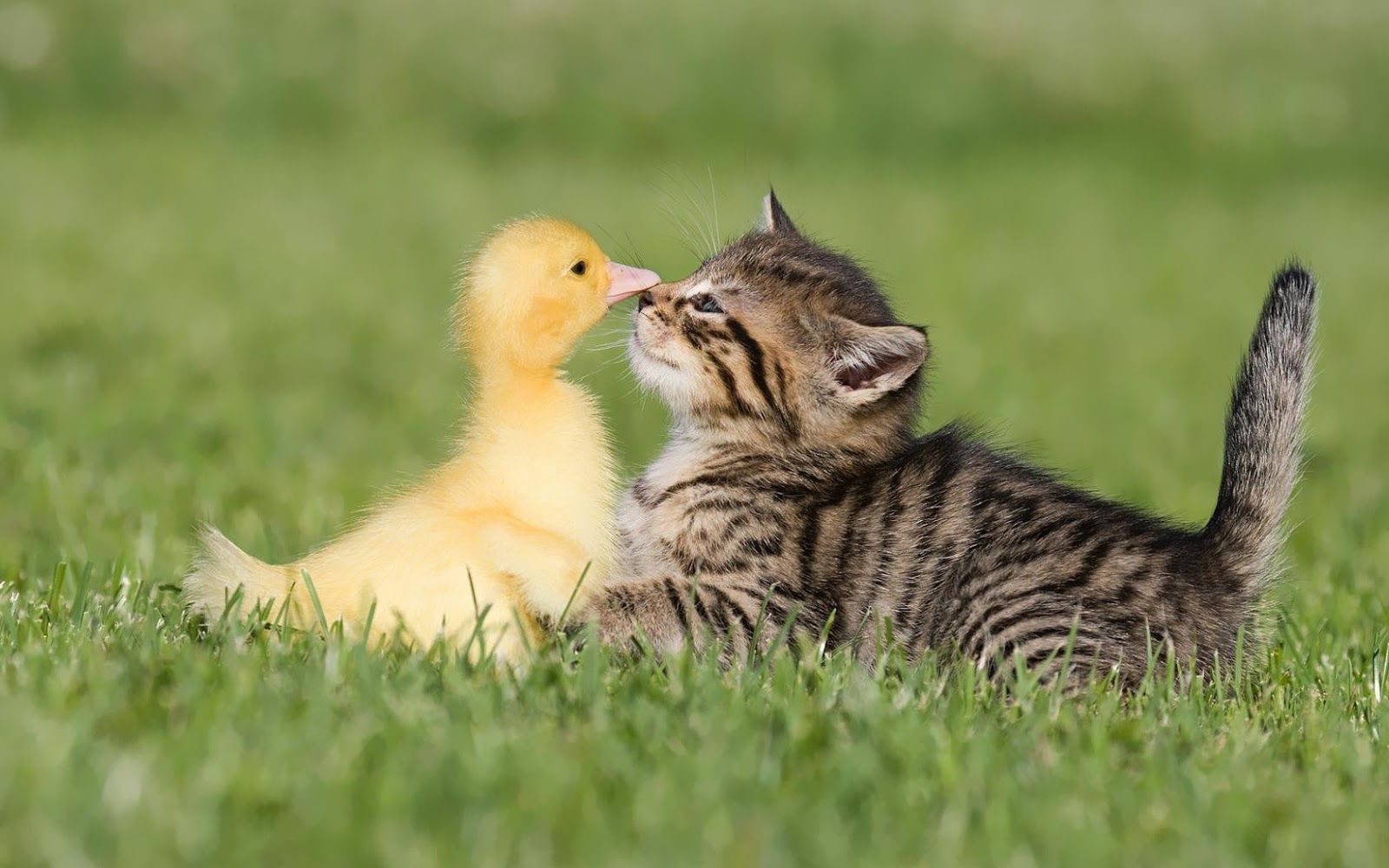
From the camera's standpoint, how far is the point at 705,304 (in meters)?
4.52

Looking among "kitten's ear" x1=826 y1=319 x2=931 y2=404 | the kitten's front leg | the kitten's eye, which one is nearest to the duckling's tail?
the kitten's front leg

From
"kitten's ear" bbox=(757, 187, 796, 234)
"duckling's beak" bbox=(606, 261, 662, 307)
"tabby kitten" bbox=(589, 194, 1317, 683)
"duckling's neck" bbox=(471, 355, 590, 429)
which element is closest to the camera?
"duckling's neck" bbox=(471, 355, 590, 429)

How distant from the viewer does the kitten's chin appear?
4.45 m

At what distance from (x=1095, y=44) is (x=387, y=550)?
1822 cm

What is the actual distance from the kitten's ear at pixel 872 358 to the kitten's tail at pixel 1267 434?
0.86m

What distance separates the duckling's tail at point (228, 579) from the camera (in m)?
3.65

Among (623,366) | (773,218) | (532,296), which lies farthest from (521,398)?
(623,366)

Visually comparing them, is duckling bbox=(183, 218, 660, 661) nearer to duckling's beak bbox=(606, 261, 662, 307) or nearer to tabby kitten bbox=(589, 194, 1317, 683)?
duckling's beak bbox=(606, 261, 662, 307)

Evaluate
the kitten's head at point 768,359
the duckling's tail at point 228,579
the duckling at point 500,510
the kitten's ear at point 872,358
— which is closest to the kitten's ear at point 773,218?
the kitten's head at point 768,359

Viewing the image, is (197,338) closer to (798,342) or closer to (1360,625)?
(798,342)

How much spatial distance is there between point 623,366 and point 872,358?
6.18 metres

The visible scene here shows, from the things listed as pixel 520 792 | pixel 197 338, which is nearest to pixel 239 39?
pixel 197 338

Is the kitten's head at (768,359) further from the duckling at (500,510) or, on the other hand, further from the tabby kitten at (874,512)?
the duckling at (500,510)

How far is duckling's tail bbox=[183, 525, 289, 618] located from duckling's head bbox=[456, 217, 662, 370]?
69cm
